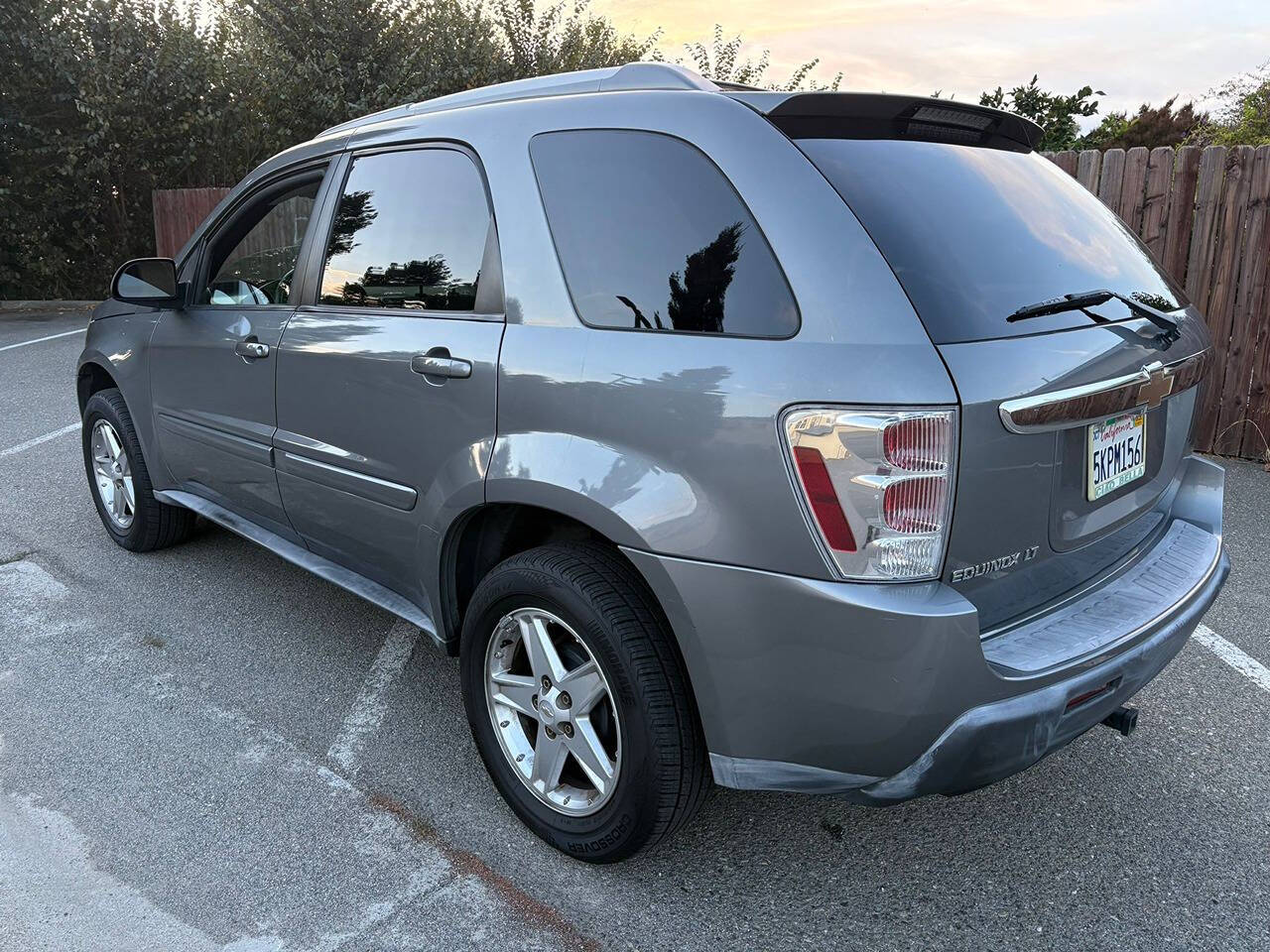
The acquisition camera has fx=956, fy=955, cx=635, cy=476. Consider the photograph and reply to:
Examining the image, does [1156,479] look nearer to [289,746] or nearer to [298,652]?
[289,746]

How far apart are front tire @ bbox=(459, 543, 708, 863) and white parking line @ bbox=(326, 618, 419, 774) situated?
0.58 m

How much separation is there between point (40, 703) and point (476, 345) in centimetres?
210

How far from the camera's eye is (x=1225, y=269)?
6137 millimetres

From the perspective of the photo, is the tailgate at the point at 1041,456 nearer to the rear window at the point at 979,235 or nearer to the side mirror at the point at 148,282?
the rear window at the point at 979,235

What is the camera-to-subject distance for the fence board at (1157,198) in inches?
243

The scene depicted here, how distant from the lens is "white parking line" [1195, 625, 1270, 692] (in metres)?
3.45

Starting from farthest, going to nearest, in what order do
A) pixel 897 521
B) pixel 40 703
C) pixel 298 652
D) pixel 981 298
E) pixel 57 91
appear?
pixel 57 91, pixel 298 652, pixel 40 703, pixel 981 298, pixel 897 521

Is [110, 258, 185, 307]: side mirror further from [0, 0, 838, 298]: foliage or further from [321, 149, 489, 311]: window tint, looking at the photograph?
[0, 0, 838, 298]: foliage

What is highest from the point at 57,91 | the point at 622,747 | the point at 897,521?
the point at 57,91

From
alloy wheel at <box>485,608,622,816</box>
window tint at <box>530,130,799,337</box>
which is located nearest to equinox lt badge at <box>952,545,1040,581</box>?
window tint at <box>530,130,799,337</box>

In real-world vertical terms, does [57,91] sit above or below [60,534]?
above

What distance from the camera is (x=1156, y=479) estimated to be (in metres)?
2.54

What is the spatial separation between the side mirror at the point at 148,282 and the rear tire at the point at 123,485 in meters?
0.70

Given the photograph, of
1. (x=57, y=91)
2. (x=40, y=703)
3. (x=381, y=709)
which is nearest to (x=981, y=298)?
(x=381, y=709)
